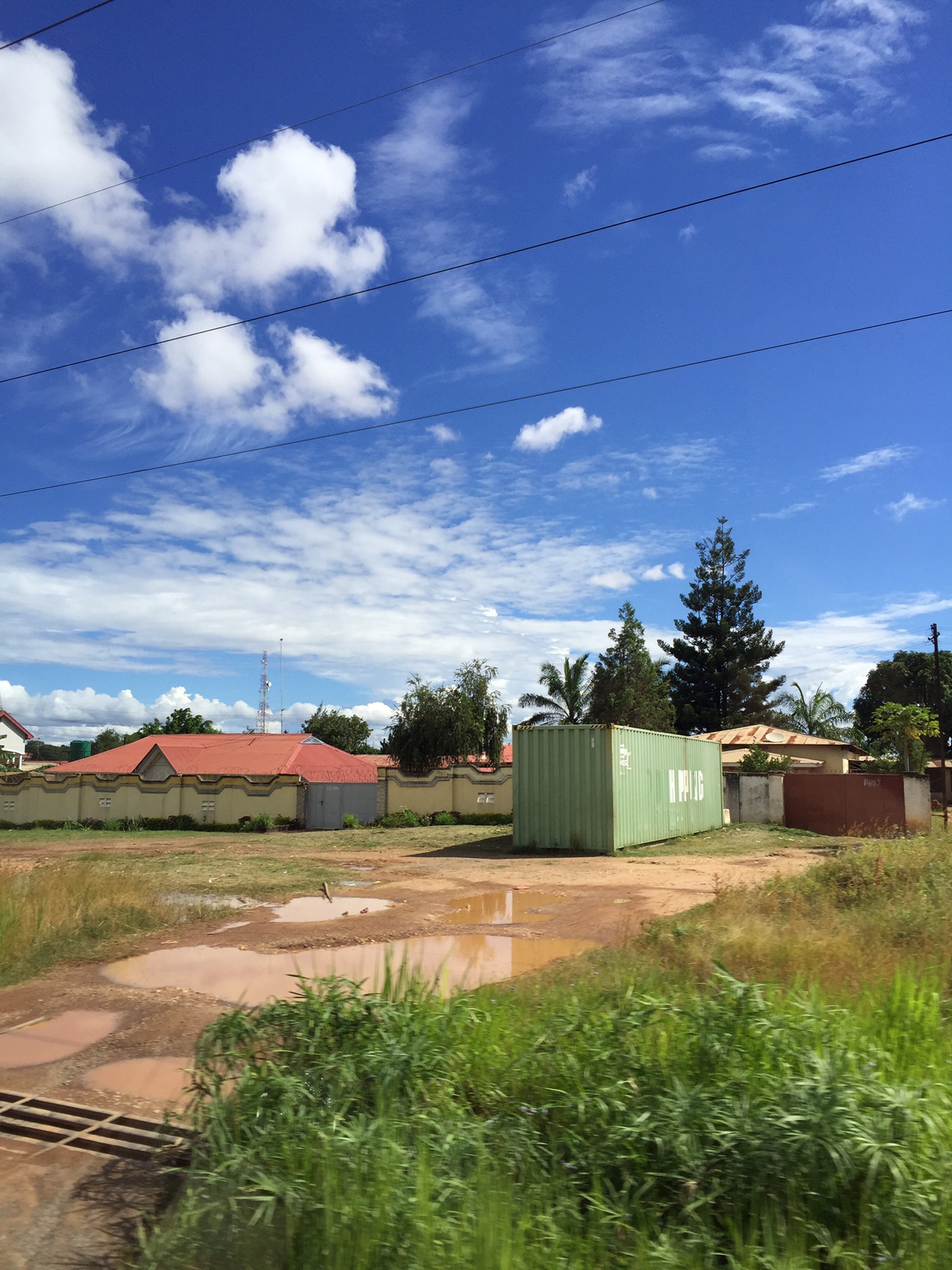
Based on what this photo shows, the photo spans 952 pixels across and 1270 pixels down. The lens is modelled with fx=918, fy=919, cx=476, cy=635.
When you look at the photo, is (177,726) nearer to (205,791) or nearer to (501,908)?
(205,791)

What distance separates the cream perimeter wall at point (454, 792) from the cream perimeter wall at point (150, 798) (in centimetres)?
370

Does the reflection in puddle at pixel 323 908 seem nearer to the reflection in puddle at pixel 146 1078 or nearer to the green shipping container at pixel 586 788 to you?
the reflection in puddle at pixel 146 1078

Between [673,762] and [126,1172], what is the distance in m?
20.5

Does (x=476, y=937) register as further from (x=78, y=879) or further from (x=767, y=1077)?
(x=767, y=1077)

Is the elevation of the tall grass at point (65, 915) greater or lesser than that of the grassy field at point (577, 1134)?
lesser

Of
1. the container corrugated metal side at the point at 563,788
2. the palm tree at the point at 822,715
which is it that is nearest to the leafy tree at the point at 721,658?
the palm tree at the point at 822,715

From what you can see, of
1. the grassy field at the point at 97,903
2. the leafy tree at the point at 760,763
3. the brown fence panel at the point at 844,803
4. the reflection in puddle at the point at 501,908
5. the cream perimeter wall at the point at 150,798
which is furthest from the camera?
the leafy tree at the point at 760,763

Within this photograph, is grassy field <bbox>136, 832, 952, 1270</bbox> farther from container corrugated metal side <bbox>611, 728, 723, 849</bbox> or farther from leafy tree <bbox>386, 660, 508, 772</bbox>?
leafy tree <bbox>386, 660, 508, 772</bbox>

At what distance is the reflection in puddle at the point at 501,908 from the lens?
35.2 ft

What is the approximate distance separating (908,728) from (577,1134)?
111 feet

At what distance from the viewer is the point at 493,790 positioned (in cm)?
3177

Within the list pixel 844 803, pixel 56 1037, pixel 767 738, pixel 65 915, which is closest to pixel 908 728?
pixel 767 738

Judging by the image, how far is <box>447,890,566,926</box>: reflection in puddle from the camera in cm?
1073

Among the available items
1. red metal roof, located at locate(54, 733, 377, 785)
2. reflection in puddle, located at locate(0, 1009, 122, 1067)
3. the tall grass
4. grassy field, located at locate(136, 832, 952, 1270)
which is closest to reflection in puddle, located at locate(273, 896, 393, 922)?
the tall grass
